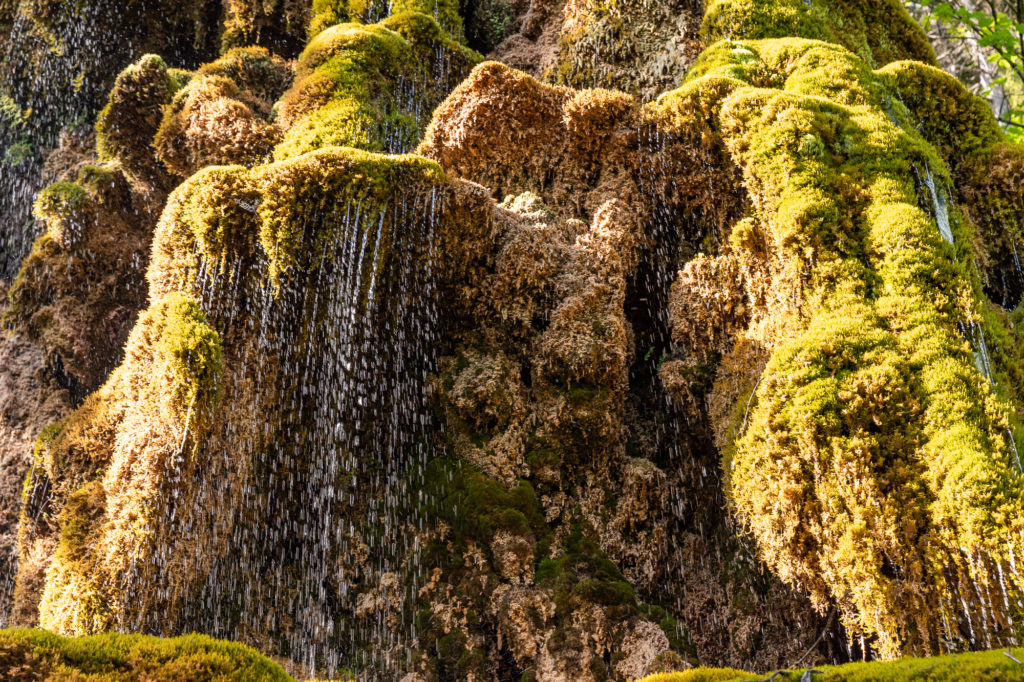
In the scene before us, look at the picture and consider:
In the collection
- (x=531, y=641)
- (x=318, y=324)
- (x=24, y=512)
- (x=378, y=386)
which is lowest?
(x=531, y=641)

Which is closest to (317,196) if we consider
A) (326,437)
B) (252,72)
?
(326,437)

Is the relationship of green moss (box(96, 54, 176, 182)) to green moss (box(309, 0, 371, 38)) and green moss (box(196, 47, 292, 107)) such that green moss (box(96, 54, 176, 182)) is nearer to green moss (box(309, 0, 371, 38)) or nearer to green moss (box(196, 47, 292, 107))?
green moss (box(196, 47, 292, 107))

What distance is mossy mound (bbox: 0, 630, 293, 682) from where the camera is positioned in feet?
10.1

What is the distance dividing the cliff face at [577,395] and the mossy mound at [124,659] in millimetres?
2914

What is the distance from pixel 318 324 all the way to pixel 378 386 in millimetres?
829

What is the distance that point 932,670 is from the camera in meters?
3.44

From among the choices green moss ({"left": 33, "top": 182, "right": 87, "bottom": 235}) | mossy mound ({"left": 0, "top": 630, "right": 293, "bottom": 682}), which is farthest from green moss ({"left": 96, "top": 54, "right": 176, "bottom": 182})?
mossy mound ({"left": 0, "top": 630, "right": 293, "bottom": 682})

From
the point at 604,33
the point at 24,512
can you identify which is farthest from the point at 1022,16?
the point at 24,512

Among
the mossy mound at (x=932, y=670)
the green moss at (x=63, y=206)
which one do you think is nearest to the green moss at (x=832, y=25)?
the mossy mound at (x=932, y=670)

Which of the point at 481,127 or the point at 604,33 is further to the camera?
the point at 604,33

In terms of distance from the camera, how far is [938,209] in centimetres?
650

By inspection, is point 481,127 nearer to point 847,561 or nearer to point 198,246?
point 198,246

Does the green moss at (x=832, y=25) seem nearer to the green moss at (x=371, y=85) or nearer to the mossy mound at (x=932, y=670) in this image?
the green moss at (x=371, y=85)

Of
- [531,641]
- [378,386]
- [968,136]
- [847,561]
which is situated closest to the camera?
[847,561]
